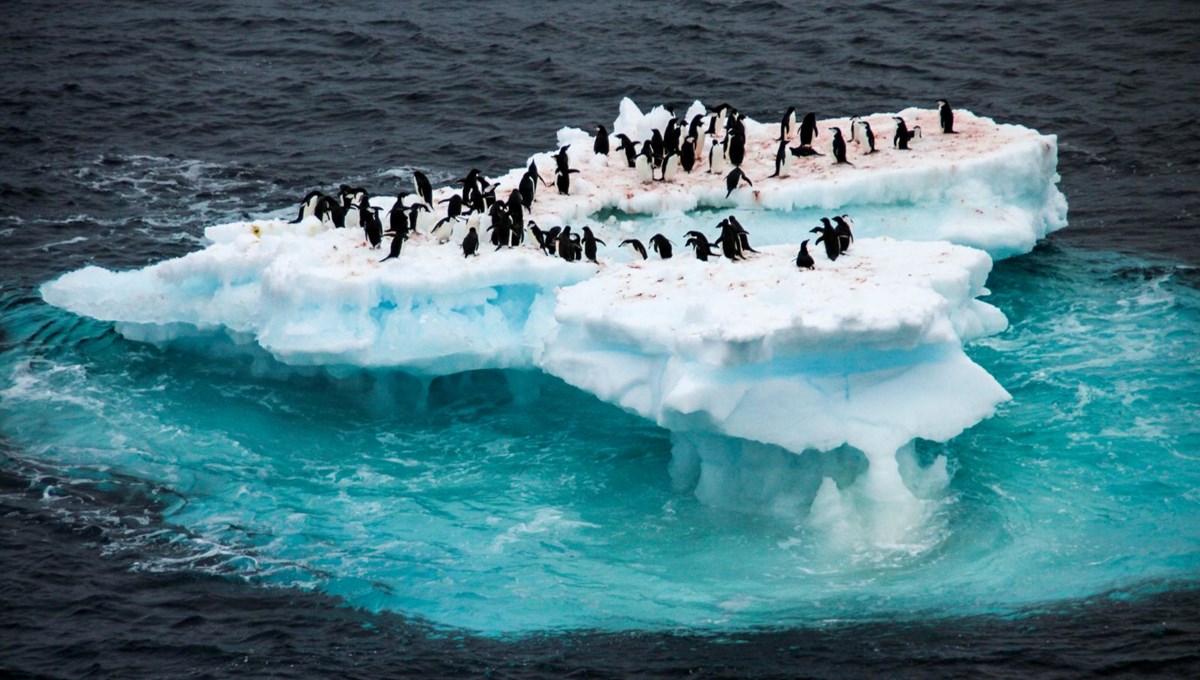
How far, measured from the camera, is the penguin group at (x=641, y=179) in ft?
61.9

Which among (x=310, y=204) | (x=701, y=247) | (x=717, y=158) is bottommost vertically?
(x=310, y=204)

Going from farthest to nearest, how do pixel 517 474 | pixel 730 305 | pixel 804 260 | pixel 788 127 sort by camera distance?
pixel 788 127, pixel 804 260, pixel 517 474, pixel 730 305

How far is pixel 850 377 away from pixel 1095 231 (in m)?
10.8

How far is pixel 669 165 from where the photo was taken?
2172 cm

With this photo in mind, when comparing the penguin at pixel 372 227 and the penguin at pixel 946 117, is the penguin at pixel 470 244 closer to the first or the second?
the penguin at pixel 372 227

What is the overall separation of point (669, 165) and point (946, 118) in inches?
193

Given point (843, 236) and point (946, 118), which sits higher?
point (946, 118)

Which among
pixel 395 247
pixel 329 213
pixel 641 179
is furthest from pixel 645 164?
pixel 329 213

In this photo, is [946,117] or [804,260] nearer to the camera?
[804,260]

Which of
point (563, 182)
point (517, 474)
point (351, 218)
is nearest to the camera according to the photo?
point (517, 474)

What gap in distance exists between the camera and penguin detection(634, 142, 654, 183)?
21.7m

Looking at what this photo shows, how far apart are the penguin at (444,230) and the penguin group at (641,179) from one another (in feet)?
0.05

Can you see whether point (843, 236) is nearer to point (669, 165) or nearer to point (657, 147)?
point (669, 165)

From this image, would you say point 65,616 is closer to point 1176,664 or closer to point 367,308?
point 367,308
